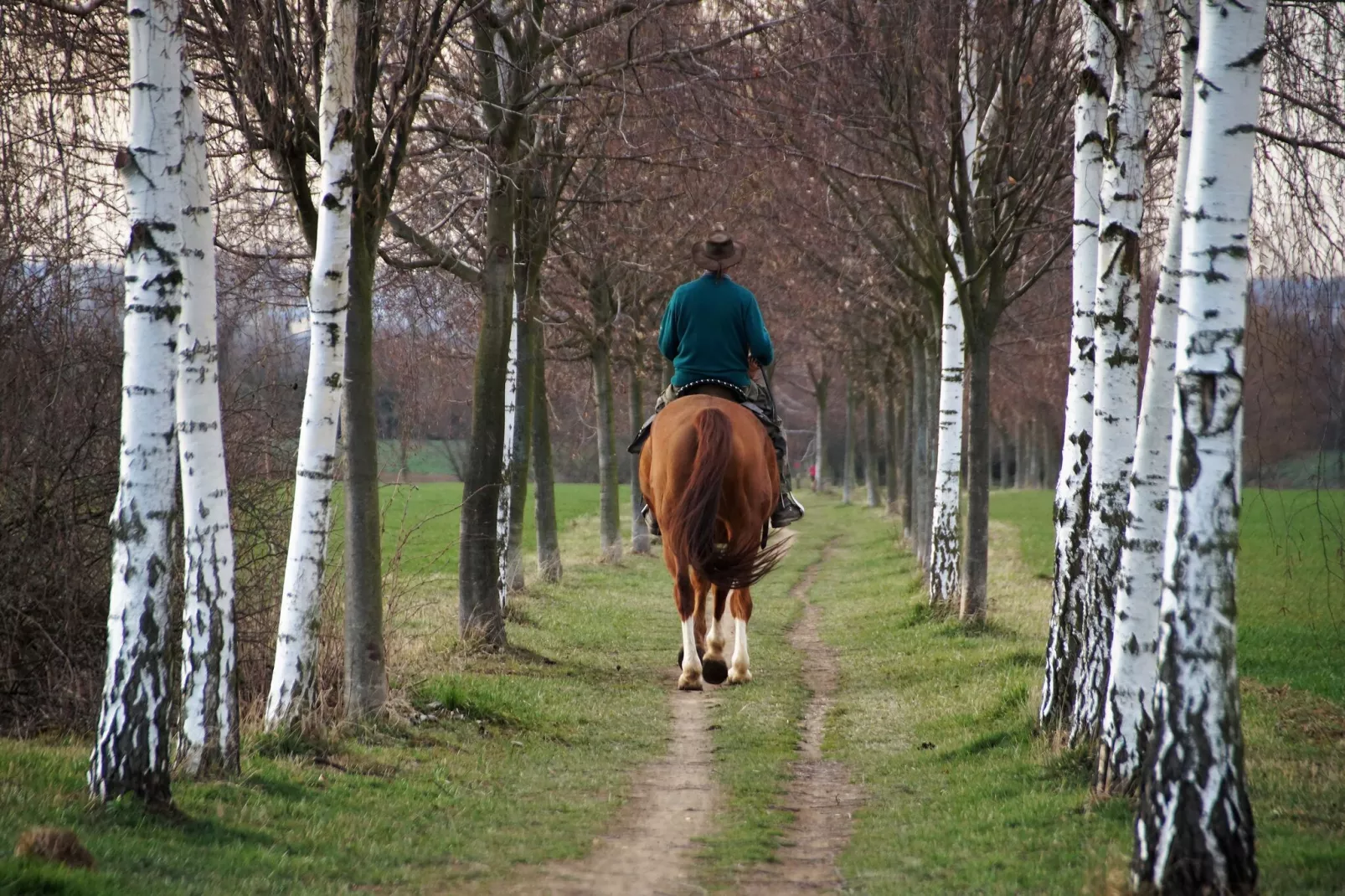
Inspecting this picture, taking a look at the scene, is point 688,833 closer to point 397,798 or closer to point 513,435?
point 397,798

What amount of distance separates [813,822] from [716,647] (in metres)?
2.75

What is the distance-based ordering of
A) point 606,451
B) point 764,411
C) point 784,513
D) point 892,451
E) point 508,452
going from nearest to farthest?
point 764,411 → point 784,513 → point 508,452 → point 606,451 → point 892,451

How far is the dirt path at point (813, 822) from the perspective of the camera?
6.07 meters

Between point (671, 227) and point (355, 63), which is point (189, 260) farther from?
point (671, 227)

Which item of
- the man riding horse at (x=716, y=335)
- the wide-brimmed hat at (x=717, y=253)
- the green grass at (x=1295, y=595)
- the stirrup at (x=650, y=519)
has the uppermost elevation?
the wide-brimmed hat at (x=717, y=253)

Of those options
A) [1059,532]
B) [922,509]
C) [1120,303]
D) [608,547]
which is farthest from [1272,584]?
[1120,303]

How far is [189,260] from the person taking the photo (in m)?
6.97

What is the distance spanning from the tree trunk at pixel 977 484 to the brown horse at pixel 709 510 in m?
5.81

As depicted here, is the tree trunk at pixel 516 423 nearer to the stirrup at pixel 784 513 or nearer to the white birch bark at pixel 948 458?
the stirrup at pixel 784 513

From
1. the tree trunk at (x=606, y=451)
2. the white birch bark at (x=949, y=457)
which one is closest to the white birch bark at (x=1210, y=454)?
the white birch bark at (x=949, y=457)

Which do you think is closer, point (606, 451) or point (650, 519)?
point (650, 519)

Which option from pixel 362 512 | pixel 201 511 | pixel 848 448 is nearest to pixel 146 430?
pixel 201 511

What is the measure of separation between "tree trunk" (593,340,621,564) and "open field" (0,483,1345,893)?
9.57 m

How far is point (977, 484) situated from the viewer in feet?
51.3
